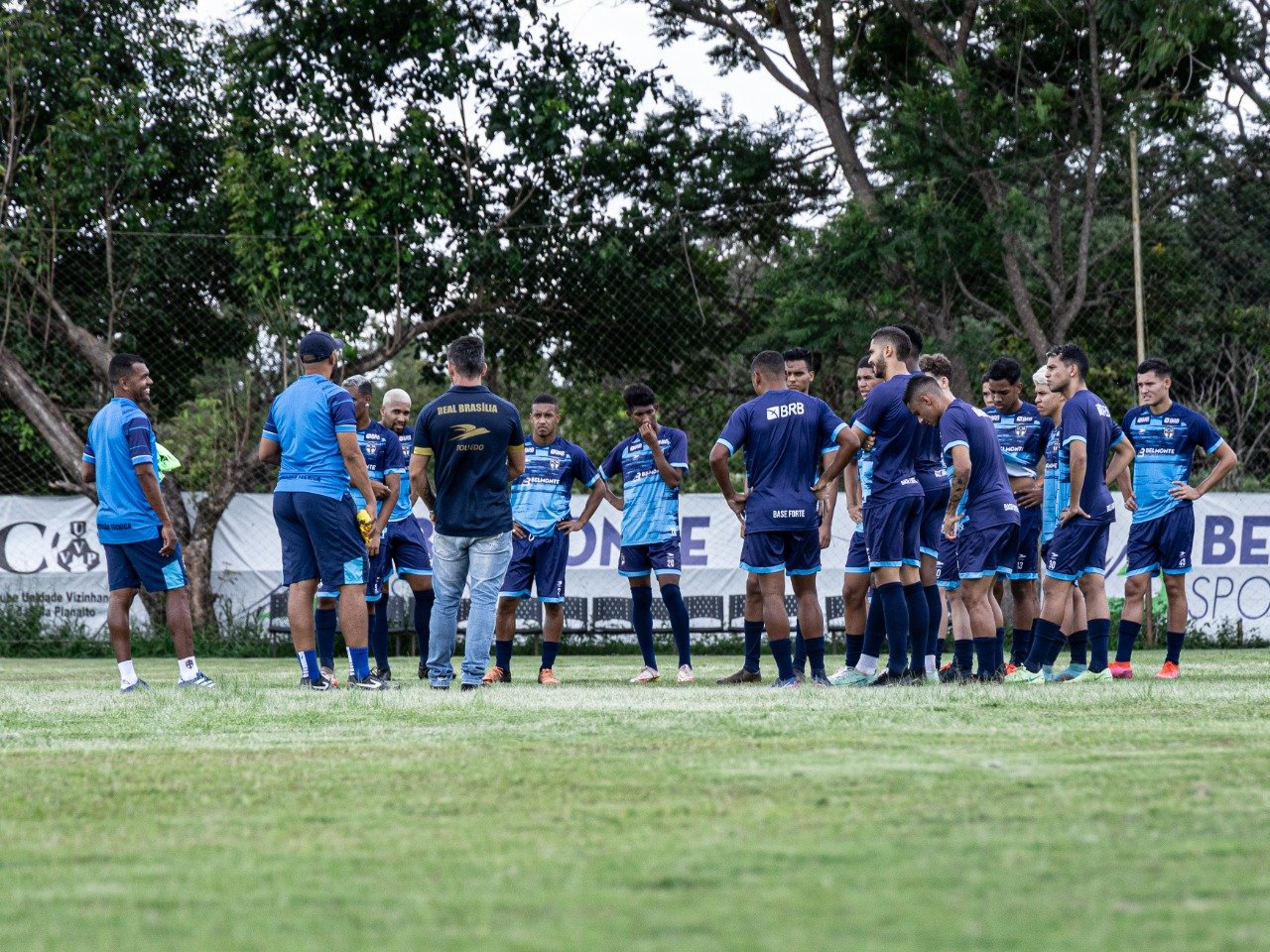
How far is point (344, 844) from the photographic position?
361cm

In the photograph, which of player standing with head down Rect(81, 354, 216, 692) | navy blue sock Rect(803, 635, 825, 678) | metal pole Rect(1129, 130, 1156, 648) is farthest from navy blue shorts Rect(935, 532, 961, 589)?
metal pole Rect(1129, 130, 1156, 648)

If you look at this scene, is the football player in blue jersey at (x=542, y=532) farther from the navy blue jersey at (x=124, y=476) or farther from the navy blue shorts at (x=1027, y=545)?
the navy blue shorts at (x=1027, y=545)

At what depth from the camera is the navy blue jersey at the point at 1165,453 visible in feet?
34.5

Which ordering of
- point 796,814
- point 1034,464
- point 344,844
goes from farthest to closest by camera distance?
1. point 1034,464
2. point 796,814
3. point 344,844

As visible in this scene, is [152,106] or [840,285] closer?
[840,285]

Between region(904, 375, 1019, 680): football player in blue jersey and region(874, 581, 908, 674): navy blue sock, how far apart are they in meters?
0.46

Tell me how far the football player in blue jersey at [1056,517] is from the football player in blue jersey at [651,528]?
2.45 m

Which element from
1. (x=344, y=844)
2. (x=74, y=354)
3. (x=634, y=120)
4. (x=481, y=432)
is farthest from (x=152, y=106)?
(x=344, y=844)

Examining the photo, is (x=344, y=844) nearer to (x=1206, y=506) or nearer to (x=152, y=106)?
(x=1206, y=506)

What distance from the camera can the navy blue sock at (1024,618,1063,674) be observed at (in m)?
9.57

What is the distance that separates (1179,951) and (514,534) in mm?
8880

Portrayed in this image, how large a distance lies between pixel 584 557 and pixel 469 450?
26.9ft

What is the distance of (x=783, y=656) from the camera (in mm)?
9188

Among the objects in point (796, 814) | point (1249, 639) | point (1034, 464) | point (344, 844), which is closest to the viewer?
point (344, 844)
